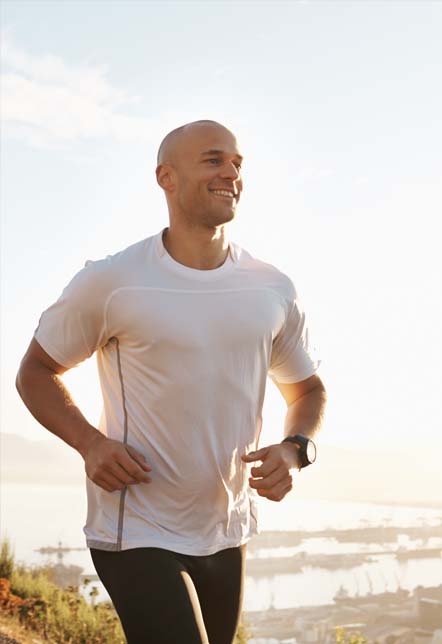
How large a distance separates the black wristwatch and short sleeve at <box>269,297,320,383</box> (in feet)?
1.23

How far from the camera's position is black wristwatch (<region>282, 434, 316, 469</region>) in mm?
2742

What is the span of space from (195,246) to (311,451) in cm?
78

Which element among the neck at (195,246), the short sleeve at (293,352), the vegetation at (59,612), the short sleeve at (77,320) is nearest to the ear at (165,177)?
the neck at (195,246)

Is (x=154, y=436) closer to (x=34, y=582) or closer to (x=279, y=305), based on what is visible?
(x=279, y=305)

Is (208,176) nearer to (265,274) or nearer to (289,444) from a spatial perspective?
(265,274)

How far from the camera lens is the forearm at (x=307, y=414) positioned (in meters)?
2.99

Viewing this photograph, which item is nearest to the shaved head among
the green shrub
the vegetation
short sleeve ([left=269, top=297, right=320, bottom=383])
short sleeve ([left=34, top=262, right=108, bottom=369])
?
short sleeve ([left=34, top=262, right=108, bottom=369])

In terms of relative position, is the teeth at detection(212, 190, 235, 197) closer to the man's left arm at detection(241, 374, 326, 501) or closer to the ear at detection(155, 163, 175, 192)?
the ear at detection(155, 163, 175, 192)

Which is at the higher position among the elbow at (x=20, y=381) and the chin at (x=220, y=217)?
the chin at (x=220, y=217)

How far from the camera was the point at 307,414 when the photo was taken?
3.07 m

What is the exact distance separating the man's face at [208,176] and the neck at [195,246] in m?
0.04

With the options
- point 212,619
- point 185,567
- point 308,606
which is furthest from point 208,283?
point 308,606

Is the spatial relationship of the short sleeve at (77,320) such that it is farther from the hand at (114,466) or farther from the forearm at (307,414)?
the forearm at (307,414)

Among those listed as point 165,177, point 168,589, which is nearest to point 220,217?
point 165,177
